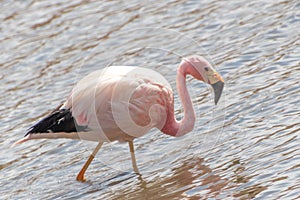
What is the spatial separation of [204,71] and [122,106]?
32.9 inches

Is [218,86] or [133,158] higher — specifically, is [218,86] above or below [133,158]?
above

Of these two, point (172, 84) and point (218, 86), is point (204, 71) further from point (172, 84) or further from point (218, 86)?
point (172, 84)

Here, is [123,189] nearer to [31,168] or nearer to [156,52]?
[31,168]

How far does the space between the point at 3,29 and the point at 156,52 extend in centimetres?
301

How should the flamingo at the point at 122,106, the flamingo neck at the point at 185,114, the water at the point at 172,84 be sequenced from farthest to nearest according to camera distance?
the flamingo neck at the point at 185,114 < the flamingo at the point at 122,106 < the water at the point at 172,84

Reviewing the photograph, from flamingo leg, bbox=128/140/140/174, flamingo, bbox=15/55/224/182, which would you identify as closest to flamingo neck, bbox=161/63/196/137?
flamingo, bbox=15/55/224/182

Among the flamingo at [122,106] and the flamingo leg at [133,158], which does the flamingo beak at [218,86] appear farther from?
the flamingo leg at [133,158]

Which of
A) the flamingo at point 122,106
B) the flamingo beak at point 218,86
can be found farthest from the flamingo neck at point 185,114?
the flamingo beak at point 218,86

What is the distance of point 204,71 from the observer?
7.40 m

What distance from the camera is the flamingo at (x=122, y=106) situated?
289 inches

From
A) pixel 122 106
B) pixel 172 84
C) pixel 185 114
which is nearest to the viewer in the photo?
pixel 122 106

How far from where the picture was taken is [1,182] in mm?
7766

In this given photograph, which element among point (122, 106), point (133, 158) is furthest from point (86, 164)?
point (122, 106)

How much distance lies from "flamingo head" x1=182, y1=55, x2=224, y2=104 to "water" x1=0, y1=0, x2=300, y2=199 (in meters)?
0.61
